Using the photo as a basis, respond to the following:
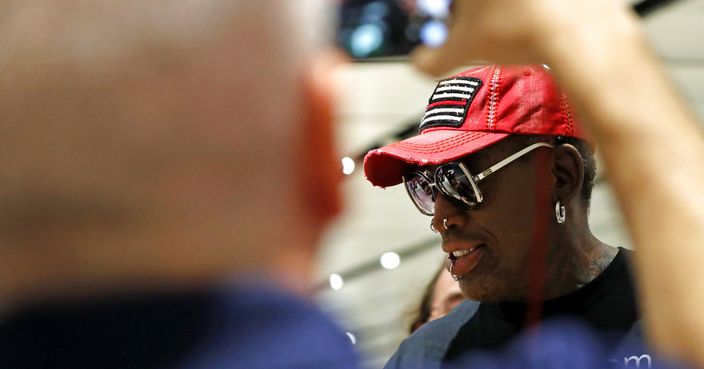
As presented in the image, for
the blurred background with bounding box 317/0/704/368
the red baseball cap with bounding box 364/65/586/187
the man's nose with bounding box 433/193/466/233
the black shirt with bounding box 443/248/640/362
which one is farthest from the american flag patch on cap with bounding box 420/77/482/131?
the blurred background with bounding box 317/0/704/368

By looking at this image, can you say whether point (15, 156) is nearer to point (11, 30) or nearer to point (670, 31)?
Answer: point (11, 30)

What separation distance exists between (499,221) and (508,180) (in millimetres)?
66

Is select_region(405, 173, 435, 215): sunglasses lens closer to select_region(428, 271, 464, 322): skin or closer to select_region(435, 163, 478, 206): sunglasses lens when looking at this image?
select_region(435, 163, 478, 206): sunglasses lens

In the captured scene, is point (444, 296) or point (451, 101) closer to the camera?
point (451, 101)

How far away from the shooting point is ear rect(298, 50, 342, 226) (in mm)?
494

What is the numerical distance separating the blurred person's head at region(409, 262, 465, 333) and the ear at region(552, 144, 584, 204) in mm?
839

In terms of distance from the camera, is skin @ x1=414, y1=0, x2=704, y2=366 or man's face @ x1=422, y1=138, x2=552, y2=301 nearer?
skin @ x1=414, y1=0, x2=704, y2=366

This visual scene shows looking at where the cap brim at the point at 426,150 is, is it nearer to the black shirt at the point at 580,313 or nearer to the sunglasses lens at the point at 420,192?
the sunglasses lens at the point at 420,192

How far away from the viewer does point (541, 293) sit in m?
1.48

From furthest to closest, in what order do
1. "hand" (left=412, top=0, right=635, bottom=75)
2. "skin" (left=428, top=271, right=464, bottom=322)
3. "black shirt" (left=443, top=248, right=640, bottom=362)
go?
"skin" (left=428, top=271, right=464, bottom=322), "black shirt" (left=443, top=248, right=640, bottom=362), "hand" (left=412, top=0, right=635, bottom=75)

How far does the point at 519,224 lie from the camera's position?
152 cm

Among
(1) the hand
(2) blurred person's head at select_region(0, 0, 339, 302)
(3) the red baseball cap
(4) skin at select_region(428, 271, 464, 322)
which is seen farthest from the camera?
(4) skin at select_region(428, 271, 464, 322)

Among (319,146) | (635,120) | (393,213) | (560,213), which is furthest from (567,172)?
(393,213)

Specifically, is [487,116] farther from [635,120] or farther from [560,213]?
[635,120]
